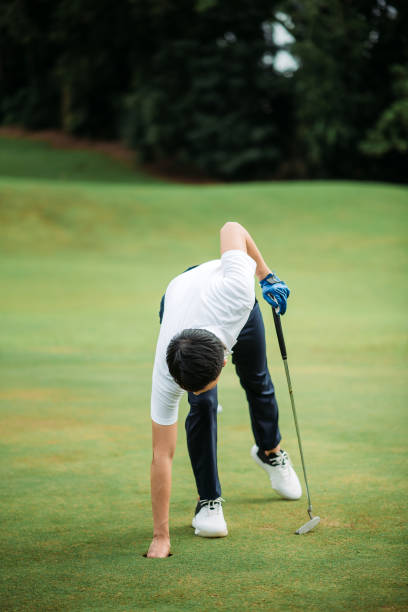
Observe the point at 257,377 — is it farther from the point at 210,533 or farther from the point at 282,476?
the point at 210,533

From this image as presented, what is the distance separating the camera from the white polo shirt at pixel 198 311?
335cm

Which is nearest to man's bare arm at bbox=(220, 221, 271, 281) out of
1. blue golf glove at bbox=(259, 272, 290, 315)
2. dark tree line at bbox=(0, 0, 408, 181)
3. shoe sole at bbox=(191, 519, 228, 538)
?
blue golf glove at bbox=(259, 272, 290, 315)

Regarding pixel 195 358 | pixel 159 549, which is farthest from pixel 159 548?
pixel 195 358

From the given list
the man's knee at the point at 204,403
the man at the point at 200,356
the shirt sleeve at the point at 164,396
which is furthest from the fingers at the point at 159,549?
the man's knee at the point at 204,403

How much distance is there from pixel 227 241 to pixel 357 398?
3.39 m

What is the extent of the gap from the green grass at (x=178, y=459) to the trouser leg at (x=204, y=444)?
231 millimetres

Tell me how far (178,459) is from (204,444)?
1.23 meters

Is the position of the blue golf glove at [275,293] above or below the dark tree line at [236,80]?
below

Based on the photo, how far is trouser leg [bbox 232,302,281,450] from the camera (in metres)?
4.05

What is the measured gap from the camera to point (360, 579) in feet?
9.84

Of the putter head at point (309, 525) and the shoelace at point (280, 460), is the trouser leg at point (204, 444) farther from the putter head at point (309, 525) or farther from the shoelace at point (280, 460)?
the shoelace at point (280, 460)

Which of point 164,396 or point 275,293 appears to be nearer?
point 164,396

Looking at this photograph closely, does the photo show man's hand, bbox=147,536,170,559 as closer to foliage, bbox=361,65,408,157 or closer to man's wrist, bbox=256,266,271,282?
man's wrist, bbox=256,266,271,282

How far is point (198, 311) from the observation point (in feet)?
11.1
